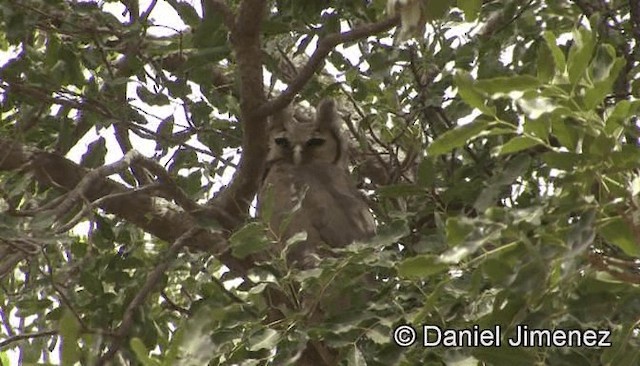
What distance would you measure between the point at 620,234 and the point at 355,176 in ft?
11.2

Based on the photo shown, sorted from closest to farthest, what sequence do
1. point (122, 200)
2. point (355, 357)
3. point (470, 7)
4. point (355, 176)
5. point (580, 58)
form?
1. point (580, 58)
2. point (470, 7)
3. point (355, 357)
4. point (122, 200)
5. point (355, 176)

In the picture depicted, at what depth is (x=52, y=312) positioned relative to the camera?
11.7 ft

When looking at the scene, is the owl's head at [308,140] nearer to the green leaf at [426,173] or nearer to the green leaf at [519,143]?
the green leaf at [426,173]

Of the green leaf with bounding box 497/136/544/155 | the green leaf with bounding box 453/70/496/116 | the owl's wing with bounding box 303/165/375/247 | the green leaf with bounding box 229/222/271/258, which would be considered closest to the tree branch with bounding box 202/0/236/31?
the green leaf with bounding box 229/222/271/258

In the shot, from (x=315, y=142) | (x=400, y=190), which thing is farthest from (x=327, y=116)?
(x=400, y=190)

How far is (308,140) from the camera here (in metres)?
5.55

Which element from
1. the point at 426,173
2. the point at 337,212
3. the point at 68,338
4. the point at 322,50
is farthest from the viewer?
the point at 337,212

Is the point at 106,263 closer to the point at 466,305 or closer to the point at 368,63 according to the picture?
the point at 368,63

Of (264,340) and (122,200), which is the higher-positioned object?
(122,200)

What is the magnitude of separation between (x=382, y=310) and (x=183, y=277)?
2061 millimetres

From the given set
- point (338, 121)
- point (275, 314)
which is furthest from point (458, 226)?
point (338, 121)

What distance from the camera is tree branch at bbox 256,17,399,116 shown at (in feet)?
11.5

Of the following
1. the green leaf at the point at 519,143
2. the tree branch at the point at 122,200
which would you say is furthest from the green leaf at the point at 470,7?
the tree branch at the point at 122,200

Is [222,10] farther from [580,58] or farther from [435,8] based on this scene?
[580,58]
